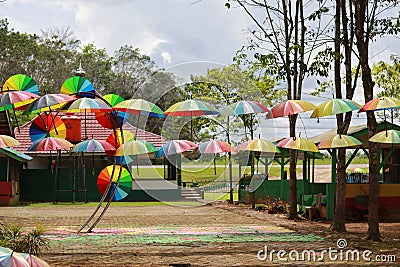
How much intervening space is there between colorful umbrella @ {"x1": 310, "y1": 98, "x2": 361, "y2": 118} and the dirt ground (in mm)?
2734

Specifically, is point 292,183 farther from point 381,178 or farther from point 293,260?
point 293,260

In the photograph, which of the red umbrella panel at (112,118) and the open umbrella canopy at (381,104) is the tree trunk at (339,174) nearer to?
the open umbrella canopy at (381,104)

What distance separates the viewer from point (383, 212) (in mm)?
18922

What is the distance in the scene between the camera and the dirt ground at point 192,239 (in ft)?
35.4

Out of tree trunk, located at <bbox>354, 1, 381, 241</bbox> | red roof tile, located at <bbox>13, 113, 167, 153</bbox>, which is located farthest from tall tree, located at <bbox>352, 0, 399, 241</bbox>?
red roof tile, located at <bbox>13, 113, 167, 153</bbox>

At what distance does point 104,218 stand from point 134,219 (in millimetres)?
934

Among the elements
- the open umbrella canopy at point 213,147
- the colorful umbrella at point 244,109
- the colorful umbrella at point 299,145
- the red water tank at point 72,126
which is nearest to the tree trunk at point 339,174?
the colorful umbrella at point 299,145

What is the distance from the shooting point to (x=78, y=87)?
49.8ft

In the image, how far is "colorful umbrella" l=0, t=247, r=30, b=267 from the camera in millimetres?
4742

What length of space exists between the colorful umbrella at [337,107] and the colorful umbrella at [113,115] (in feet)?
15.8

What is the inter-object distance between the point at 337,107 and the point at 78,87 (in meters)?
5.88

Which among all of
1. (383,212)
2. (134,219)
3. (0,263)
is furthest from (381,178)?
(0,263)

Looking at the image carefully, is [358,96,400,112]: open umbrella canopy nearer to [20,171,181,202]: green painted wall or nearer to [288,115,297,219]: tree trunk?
[288,115,297,219]: tree trunk

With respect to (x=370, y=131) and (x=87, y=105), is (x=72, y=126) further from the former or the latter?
(x=370, y=131)
